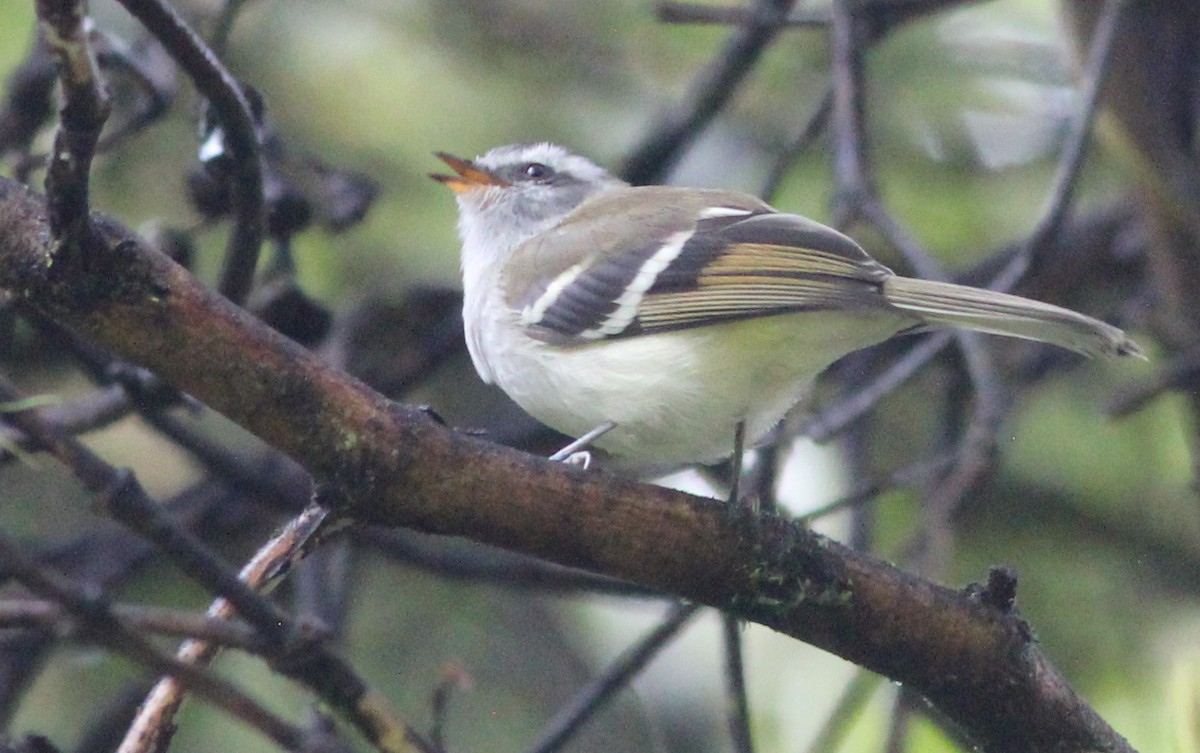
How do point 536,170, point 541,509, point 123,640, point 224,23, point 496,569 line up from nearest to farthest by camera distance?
point 123,640, point 541,509, point 224,23, point 496,569, point 536,170

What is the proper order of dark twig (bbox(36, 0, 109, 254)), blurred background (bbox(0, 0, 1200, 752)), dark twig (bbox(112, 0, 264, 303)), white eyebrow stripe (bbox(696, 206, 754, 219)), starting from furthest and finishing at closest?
blurred background (bbox(0, 0, 1200, 752)) < white eyebrow stripe (bbox(696, 206, 754, 219)) < dark twig (bbox(112, 0, 264, 303)) < dark twig (bbox(36, 0, 109, 254))

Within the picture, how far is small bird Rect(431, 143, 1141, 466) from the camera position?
2.81 metres

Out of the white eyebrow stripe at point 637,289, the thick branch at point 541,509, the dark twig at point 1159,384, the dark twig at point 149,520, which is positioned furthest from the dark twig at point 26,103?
the dark twig at point 1159,384

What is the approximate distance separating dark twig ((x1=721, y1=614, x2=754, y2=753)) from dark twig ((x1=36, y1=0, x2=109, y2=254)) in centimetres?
160

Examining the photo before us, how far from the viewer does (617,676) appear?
319cm

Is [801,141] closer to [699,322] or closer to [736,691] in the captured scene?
[699,322]

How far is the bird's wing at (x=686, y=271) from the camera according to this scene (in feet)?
9.49

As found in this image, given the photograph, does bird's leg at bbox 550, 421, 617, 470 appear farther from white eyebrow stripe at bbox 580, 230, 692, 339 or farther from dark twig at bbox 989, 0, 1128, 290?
dark twig at bbox 989, 0, 1128, 290

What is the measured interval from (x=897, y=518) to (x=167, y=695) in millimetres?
3472

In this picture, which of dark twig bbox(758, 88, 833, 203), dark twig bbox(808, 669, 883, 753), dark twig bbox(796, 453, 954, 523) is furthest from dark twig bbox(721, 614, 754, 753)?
dark twig bbox(758, 88, 833, 203)

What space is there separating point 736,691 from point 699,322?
0.83 m

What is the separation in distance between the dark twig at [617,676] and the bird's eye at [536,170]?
160cm

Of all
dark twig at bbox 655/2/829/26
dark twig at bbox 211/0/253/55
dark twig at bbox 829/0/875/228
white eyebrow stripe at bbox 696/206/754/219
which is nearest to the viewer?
white eyebrow stripe at bbox 696/206/754/219

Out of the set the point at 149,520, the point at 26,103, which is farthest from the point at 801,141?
the point at 149,520
